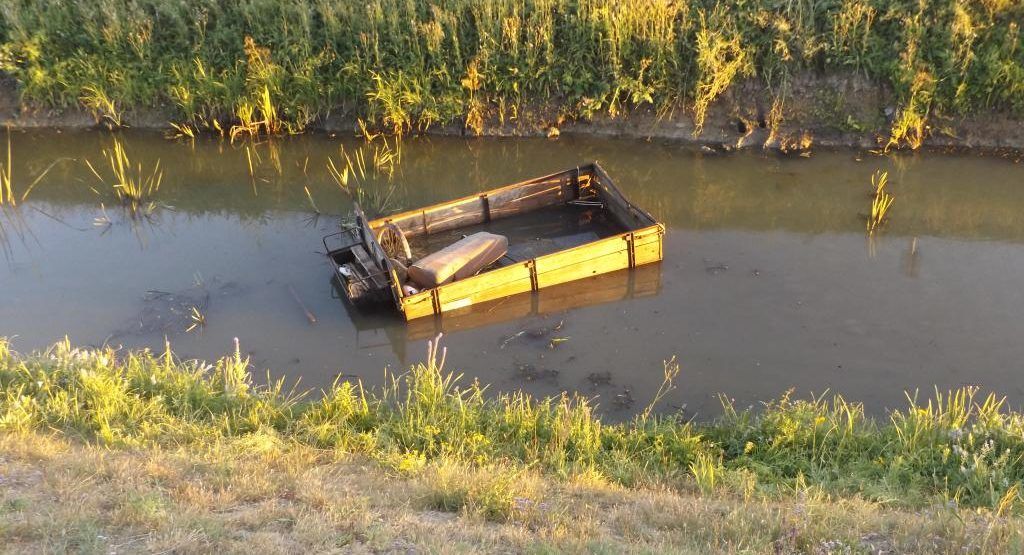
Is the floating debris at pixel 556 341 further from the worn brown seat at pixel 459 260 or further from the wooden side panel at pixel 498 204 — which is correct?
the wooden side panel at pixel 498 204

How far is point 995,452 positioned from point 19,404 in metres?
7.69

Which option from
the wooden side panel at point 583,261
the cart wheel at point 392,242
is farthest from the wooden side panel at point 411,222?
the wooden side panel at point 583,261

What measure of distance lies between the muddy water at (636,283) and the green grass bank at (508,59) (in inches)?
39.4

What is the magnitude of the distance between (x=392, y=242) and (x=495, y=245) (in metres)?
1.32

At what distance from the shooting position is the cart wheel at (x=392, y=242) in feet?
34.0

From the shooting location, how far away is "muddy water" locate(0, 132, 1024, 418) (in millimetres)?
8578

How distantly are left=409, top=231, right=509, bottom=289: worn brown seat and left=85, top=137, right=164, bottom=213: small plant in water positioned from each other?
5.13 metres

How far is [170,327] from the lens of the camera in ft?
31.1

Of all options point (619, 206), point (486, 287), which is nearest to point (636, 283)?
point (619, 206)

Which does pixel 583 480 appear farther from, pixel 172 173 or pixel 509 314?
pixel 172 173

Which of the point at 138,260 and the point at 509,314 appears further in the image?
the point at 138,260

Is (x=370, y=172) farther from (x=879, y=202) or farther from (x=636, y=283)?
(x=879, y=202)

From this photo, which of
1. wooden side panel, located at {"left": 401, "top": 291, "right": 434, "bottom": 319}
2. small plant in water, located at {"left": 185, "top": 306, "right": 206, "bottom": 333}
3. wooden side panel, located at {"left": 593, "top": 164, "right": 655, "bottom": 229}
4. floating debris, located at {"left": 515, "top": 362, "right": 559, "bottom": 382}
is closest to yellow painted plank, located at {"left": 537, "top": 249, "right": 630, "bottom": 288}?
wooden side panel, located at {"left": 593, "top": 164, "right": 655, "bottom": 229}

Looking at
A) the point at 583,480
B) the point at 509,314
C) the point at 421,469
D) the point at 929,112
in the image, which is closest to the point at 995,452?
the point at 583,480
